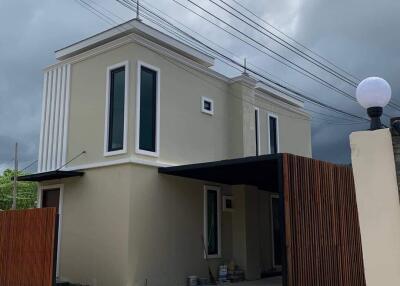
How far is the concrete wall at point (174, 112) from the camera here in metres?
13.2

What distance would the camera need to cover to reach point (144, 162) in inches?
491

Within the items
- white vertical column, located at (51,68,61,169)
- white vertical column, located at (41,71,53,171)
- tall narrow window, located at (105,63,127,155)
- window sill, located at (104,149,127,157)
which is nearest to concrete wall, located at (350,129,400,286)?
window sill, located at (104,149,127,157)

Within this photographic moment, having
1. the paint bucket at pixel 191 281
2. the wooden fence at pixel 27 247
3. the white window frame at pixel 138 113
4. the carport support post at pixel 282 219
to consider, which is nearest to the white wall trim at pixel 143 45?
the white window frame at pixel 138 113

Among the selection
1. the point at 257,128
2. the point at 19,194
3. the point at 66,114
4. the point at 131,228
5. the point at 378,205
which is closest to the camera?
the point at 378,205

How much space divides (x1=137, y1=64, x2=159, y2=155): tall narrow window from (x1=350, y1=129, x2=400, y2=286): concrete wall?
305 inches

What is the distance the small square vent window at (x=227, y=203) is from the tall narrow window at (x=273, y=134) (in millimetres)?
3603

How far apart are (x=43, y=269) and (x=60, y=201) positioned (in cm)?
339

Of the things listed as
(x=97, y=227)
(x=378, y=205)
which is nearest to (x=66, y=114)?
(x=97, y=227)

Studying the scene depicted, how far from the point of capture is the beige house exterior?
40.3 ft

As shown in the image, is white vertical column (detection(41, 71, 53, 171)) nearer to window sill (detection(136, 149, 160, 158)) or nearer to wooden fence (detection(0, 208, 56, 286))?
wooden fence (detection(0, 208, 56, 286))

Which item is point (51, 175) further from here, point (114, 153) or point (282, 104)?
point (282, 104)

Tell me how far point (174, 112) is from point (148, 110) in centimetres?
97

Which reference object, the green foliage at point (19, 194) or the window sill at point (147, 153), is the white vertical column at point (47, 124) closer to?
the window sill at point (147, 153)


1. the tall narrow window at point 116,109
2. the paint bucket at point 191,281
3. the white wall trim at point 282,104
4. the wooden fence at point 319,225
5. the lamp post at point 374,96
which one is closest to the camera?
the lamp post at point 374,96
